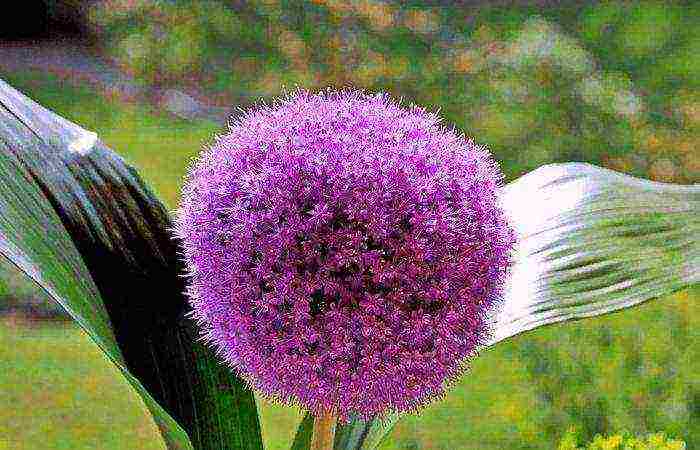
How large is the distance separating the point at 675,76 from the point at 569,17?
0.33 meters

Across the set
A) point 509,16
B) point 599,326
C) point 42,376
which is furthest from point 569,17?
point 42,376

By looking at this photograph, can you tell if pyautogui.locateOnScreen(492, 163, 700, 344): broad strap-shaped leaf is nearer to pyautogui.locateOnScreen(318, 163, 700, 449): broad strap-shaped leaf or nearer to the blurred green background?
pyautogui.locateOnScreen(318, 163, 700, 449): broad strap-shaped leaf

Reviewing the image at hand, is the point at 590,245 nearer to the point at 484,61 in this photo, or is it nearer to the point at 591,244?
the point at 591,244

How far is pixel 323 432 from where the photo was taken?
0.54m

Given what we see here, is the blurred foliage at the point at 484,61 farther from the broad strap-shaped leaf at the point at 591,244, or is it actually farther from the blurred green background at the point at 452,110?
the broad strap-shaped leaf at the point at 591,244

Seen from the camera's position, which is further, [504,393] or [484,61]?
[484,61]

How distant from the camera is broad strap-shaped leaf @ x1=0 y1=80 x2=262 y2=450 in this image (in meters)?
0.50

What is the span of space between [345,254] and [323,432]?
173mm

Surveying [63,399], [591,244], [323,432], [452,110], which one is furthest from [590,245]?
[452,110]

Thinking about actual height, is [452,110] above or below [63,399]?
above

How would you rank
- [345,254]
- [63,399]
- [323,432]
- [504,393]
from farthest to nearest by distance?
[504,393]
[63,399]
[323,432]
[345,254]

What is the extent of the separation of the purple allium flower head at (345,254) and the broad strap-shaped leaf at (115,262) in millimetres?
91

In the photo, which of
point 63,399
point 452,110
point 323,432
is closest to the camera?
point 323,432

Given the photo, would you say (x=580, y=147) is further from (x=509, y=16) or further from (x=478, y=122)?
(x=509, y=16)
